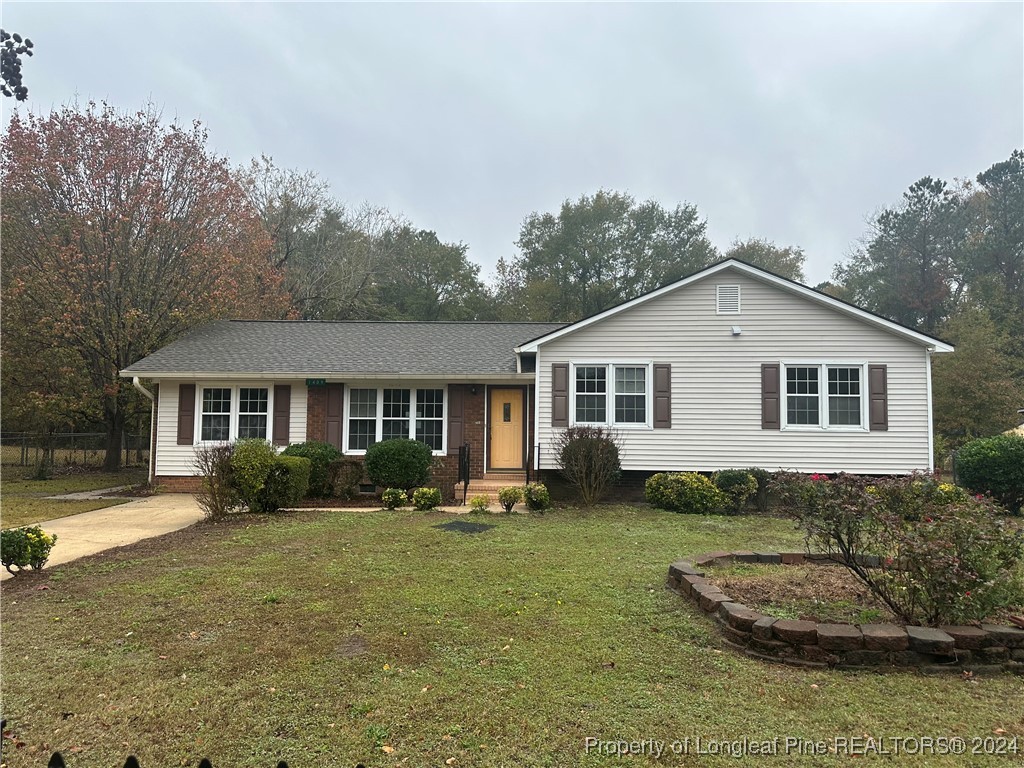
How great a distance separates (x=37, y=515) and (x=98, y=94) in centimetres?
1305

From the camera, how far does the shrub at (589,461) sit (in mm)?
10906

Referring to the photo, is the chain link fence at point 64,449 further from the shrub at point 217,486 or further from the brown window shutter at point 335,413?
the shrub at point 217,486

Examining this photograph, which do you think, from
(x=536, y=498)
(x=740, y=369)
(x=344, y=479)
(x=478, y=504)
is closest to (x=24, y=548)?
(x=344, y=479)

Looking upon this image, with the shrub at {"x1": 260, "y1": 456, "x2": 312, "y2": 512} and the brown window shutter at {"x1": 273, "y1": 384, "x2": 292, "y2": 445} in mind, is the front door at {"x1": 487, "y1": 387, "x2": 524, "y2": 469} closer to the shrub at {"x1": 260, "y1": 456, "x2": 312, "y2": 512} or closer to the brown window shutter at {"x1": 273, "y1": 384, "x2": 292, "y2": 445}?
the shrub at {"x1": 260, "y1": 456, "x2": 312, "y2": 512}

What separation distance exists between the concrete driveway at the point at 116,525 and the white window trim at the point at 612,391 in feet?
24.7

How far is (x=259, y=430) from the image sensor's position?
13.2 m

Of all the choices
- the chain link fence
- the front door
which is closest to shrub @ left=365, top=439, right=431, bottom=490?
the front door

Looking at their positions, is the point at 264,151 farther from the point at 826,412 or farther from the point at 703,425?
the point at 826,412

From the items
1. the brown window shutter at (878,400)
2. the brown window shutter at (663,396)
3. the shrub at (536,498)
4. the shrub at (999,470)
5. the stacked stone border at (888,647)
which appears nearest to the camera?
the stacked stone border at (888,647)

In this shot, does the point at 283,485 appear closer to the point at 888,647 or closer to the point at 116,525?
the point at 116,525

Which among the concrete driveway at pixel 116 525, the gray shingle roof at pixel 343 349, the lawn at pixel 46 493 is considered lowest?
the lawn at pixel 46 493

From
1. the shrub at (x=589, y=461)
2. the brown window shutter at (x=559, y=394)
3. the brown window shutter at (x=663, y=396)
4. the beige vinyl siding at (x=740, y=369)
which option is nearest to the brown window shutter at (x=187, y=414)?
the beige vinyl siding at (x=740, y=369)

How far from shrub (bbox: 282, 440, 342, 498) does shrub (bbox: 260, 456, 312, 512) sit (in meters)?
1.10

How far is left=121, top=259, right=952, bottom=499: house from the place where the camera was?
11.5 meters
